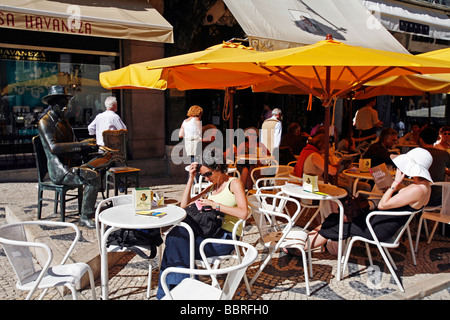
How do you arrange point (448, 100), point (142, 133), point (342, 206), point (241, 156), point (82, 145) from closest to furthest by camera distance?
point (342, 206) < point (82, 145) < point (241, 156) < point (142, 133) < point (448, 100)

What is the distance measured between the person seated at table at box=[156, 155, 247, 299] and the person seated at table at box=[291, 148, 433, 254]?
3.75 feet

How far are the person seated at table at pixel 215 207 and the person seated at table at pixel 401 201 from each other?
3.75 feet

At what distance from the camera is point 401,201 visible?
Result: 151 inches

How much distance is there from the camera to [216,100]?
11633mm

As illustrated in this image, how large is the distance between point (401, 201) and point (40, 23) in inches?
240

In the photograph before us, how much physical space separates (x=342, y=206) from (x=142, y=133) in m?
6.45

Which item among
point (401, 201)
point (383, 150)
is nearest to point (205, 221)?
point (401, 201)

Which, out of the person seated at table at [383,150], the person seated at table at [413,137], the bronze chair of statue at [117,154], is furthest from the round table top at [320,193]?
the person seated at table at [413,137]

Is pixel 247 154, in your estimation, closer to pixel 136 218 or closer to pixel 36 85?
pixel 136 218

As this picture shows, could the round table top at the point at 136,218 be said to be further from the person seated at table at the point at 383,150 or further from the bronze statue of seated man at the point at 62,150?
the person seated at table at the point at 383,150

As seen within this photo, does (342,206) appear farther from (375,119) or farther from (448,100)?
(448,100)

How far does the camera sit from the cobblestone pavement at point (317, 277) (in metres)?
3.69
